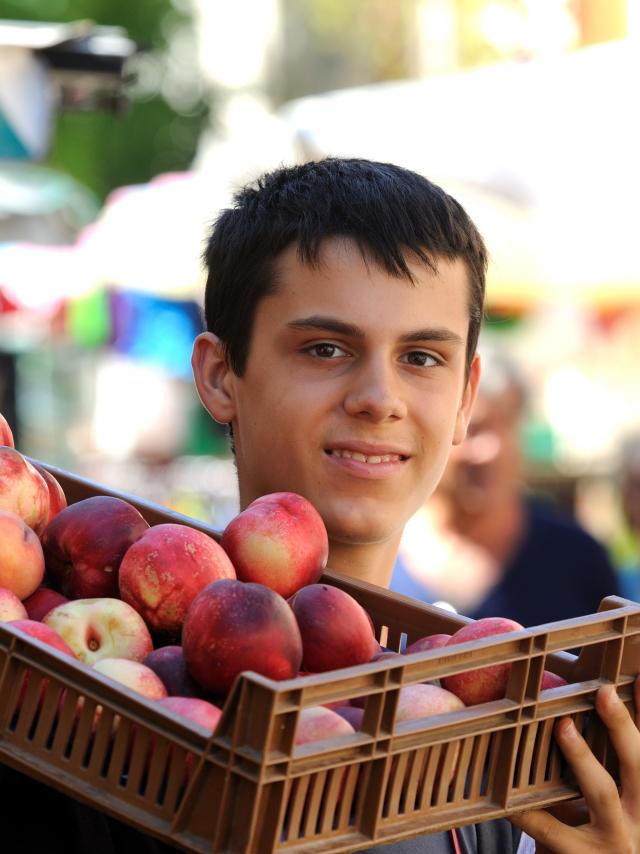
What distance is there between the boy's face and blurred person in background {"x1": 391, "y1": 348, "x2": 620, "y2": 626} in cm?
288

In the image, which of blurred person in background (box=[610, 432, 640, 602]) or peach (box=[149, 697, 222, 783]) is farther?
blurred person in background (box=[610, 432, 640, 602])

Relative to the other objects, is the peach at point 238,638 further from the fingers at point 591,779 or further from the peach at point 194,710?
the fingers at point 591,779

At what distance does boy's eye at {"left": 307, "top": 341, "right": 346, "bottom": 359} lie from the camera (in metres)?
2.20

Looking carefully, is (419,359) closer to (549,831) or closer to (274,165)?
(549,831)

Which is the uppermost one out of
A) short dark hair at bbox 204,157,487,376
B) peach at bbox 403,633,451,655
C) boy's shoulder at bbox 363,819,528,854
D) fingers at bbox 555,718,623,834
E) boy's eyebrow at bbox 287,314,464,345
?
short dark hair at bbox 204,157,487,376

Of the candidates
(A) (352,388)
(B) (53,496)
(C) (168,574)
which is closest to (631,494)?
(A) (352,388)

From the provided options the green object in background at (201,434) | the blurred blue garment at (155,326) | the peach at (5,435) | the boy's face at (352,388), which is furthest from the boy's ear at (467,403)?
the green object in background at (201,434)

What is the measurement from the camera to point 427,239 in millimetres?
2334

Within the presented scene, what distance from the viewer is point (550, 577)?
5.35 metres

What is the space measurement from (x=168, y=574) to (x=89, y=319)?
7389 millimetres

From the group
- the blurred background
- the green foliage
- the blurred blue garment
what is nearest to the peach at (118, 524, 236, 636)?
the blurred background

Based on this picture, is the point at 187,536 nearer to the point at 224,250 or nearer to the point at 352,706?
the point at 352,706

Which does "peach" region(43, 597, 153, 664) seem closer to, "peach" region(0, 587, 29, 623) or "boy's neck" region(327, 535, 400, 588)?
"peach" region(0, 587, 29, 623)

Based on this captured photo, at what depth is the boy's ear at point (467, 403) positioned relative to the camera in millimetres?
2537
